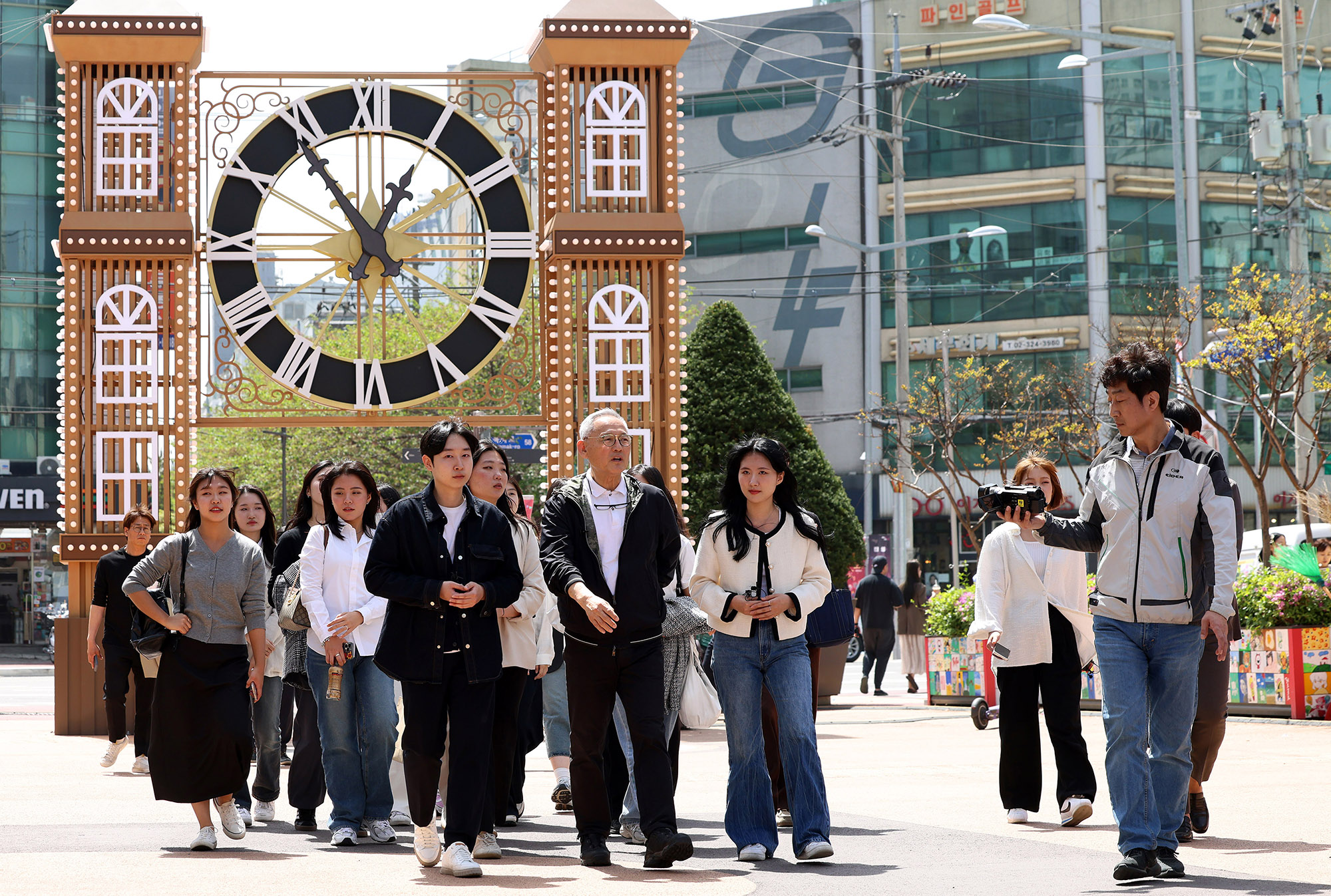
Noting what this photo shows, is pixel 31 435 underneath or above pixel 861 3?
underneath

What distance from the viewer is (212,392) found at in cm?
1459

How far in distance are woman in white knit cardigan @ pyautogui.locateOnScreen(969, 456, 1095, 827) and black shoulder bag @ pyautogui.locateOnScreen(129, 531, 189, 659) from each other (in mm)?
3974

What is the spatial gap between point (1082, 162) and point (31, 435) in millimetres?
28798

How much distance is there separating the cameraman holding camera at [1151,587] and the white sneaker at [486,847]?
2627mm

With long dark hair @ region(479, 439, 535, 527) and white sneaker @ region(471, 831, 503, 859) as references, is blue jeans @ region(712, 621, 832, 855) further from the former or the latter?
long dark hair @ region(479, 439, 535, 527)

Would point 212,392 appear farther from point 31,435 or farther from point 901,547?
point 31,435

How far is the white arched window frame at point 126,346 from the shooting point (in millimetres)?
14312

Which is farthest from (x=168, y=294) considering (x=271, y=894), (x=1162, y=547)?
(x=1162, y=547)

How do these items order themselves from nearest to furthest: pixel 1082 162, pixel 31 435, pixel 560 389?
pixel 560 389 → pixel 31 435 → pixel 1082 162

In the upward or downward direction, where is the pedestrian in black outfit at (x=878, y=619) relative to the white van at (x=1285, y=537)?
downward

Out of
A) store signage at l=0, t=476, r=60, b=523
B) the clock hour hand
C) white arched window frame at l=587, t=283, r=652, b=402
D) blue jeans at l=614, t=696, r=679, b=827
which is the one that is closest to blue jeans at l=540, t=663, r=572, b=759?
blue jeans at l=614, t=696, r=679, b=827

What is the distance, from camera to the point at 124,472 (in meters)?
14.2

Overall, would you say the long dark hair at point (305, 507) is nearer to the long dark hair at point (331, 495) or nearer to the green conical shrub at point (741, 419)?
the long dark hair at point (331, 495)

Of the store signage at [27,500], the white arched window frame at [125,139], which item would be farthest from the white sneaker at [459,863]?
the store signage at [27,500]
